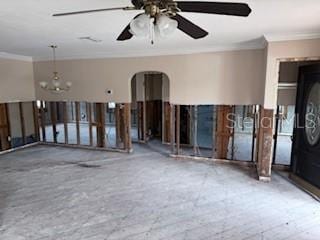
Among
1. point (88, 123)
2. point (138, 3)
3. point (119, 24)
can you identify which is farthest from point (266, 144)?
point (88, 123)

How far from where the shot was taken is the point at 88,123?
6.96 m

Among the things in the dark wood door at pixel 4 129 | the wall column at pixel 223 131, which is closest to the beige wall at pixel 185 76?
the wall column at pixel 223 131

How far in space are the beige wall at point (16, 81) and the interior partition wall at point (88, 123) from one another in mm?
600

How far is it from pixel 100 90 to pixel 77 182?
2.79m

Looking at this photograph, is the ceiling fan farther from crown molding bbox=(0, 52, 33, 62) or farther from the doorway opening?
crown molding bbox=(0, 52, 33, 62)

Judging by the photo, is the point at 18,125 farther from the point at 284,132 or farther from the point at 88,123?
the point at 284,132

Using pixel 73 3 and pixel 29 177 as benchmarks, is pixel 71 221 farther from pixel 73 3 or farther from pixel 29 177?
pixel 73 3

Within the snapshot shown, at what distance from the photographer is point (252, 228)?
304 cm

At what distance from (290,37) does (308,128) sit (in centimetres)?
162

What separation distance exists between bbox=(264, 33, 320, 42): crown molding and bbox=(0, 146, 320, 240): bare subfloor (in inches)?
101

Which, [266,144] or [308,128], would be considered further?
[266,144]

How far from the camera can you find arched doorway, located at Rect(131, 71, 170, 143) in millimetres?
7504

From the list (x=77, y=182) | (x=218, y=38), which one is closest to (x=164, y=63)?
(x=218, y=38)

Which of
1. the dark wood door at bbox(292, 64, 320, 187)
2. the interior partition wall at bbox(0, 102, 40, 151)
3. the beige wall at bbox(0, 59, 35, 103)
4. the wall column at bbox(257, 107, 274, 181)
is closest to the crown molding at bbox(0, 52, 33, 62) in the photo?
the beige wall at bbox(0, 59, 35, 103)
